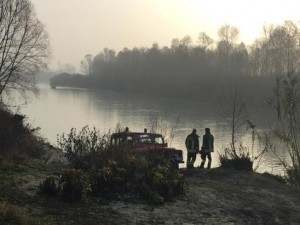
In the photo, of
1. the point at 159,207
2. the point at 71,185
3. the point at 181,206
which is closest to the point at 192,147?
the point at 181,206

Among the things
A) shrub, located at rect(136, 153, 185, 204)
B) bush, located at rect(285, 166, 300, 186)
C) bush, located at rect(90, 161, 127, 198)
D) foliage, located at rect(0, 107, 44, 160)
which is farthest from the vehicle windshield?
bush, located at rect(90, 161, 127, 198)

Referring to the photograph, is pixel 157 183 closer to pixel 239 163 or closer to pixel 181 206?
pixel 181 206

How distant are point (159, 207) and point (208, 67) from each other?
96030 mm

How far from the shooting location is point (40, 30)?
126 ft

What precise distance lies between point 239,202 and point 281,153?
2060 centimetres

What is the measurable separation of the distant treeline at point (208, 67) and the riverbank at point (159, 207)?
215ft

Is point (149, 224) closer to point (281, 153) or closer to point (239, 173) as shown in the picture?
point (239, 173)

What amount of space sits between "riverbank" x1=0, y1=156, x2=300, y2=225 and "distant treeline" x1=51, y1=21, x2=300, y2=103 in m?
65.6

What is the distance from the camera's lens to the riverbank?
724 centimetres

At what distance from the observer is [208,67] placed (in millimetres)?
103062

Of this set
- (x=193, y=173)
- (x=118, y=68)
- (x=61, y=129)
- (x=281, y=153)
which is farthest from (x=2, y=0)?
(x=118, y=68)

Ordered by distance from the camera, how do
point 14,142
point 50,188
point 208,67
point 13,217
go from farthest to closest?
1. point 208,67
2. point 14,142
3. point 50,188
4. point 13,217

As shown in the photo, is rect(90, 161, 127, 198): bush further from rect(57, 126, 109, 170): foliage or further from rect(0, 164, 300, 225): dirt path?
rect(57, 126, 109, 170): foliage

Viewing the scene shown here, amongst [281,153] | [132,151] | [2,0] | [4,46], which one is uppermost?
[2,0]
